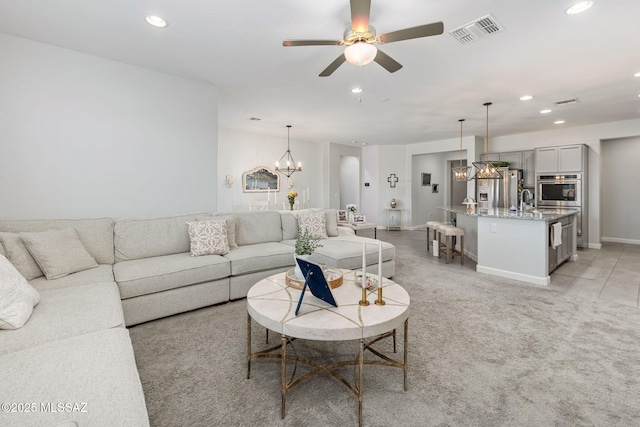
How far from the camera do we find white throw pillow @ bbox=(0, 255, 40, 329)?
4.97ft

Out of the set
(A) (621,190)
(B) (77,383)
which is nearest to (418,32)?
(B) (77,383)

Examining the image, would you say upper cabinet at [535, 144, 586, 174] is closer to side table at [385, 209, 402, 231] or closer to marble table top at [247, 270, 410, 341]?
side table at [385, 209, 402, 231]

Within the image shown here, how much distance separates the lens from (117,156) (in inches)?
134

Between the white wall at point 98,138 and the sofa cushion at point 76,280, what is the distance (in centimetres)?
98

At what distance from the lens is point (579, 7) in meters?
2.27

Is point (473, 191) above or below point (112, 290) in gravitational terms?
above

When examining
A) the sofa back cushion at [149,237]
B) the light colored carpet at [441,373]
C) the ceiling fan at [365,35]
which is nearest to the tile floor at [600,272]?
the light colored carpet at [441,373]

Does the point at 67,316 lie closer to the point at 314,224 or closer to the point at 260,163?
the point at 314,224

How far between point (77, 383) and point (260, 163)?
21.6 ft

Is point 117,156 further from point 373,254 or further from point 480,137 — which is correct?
point 480,137

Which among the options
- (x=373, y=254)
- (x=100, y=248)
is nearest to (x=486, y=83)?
(x=373, y=254)

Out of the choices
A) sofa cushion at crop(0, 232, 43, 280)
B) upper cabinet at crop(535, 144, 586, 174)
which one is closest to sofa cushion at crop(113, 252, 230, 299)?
sofa cushion at crop(0, 232, 43, 280)

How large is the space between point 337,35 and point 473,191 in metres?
6.37

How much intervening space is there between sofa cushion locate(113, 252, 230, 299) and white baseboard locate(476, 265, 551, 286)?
370cm
